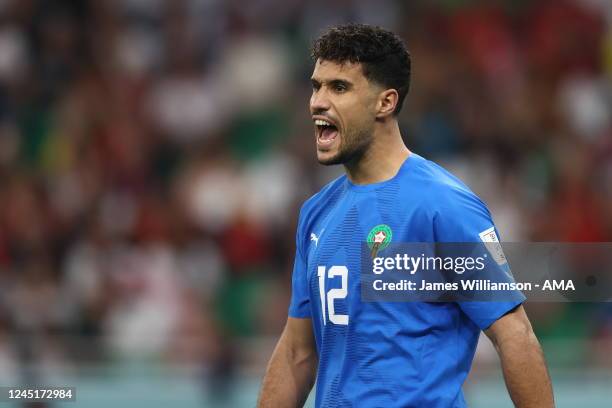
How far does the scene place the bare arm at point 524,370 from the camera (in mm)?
3916

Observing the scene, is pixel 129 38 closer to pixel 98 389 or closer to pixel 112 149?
pixel 112 149

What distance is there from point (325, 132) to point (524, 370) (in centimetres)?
108

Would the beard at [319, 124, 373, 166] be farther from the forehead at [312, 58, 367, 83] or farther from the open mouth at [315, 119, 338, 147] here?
the forehead at [312, 58, 367, 83]

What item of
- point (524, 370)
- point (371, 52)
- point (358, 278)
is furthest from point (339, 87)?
point (524, 370)

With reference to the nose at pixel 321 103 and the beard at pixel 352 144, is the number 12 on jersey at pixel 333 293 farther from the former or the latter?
the nose at pixel 321 103

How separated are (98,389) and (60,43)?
401 cm

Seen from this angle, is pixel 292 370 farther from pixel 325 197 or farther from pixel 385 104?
pixel 385 104

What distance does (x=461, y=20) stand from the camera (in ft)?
36.1

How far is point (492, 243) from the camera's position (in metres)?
4.05

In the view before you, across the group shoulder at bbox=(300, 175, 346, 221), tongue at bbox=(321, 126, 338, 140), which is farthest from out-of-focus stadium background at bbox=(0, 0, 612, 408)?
tongue at bbox=(321, 126, 338, 140)

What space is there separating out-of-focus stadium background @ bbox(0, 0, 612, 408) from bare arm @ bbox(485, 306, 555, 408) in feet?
12.1

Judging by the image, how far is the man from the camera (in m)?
4.03

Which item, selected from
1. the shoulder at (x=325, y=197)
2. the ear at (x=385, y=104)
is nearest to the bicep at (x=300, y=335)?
the shoulder at (x=325, y=197)

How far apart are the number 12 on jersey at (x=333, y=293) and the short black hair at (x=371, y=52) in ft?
1.91
